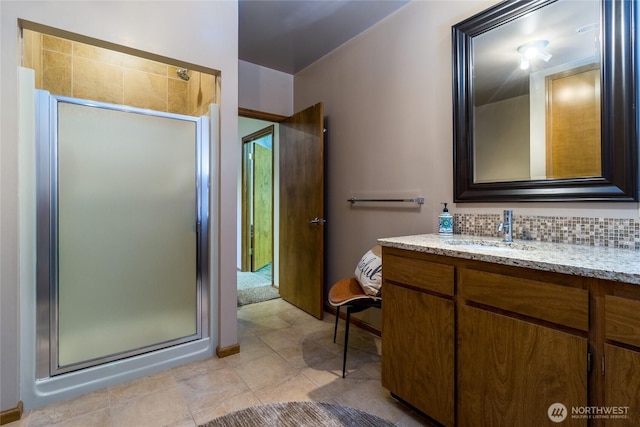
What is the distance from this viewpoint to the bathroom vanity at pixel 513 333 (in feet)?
3.00

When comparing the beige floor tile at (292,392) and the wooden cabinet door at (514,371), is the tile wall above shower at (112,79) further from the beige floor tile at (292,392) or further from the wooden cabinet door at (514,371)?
the wooden cabinet door at (514,371)

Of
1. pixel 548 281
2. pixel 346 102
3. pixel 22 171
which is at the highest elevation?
pixel 346 102

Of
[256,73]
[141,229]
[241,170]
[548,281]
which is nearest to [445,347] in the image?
[548,281]

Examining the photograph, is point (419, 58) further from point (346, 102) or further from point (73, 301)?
point (73, 301)

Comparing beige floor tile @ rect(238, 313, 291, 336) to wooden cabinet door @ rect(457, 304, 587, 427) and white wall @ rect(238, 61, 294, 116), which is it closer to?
wooden cabinet door @ rect(457, 304, 587, 427)

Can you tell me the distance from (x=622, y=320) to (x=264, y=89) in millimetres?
3287

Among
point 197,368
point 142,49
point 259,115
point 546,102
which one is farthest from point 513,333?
point 259,115

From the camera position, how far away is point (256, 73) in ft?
10.6

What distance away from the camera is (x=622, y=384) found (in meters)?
0.90

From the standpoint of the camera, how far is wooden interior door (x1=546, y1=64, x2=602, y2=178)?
55.6 inches

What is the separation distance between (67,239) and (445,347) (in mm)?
2081

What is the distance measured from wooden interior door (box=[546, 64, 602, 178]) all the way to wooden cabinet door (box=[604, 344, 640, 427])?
877 millimetres

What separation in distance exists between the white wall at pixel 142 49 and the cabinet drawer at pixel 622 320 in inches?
78.0

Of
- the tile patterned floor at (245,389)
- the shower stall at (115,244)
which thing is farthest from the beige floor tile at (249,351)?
the shower stall at (115,244)
